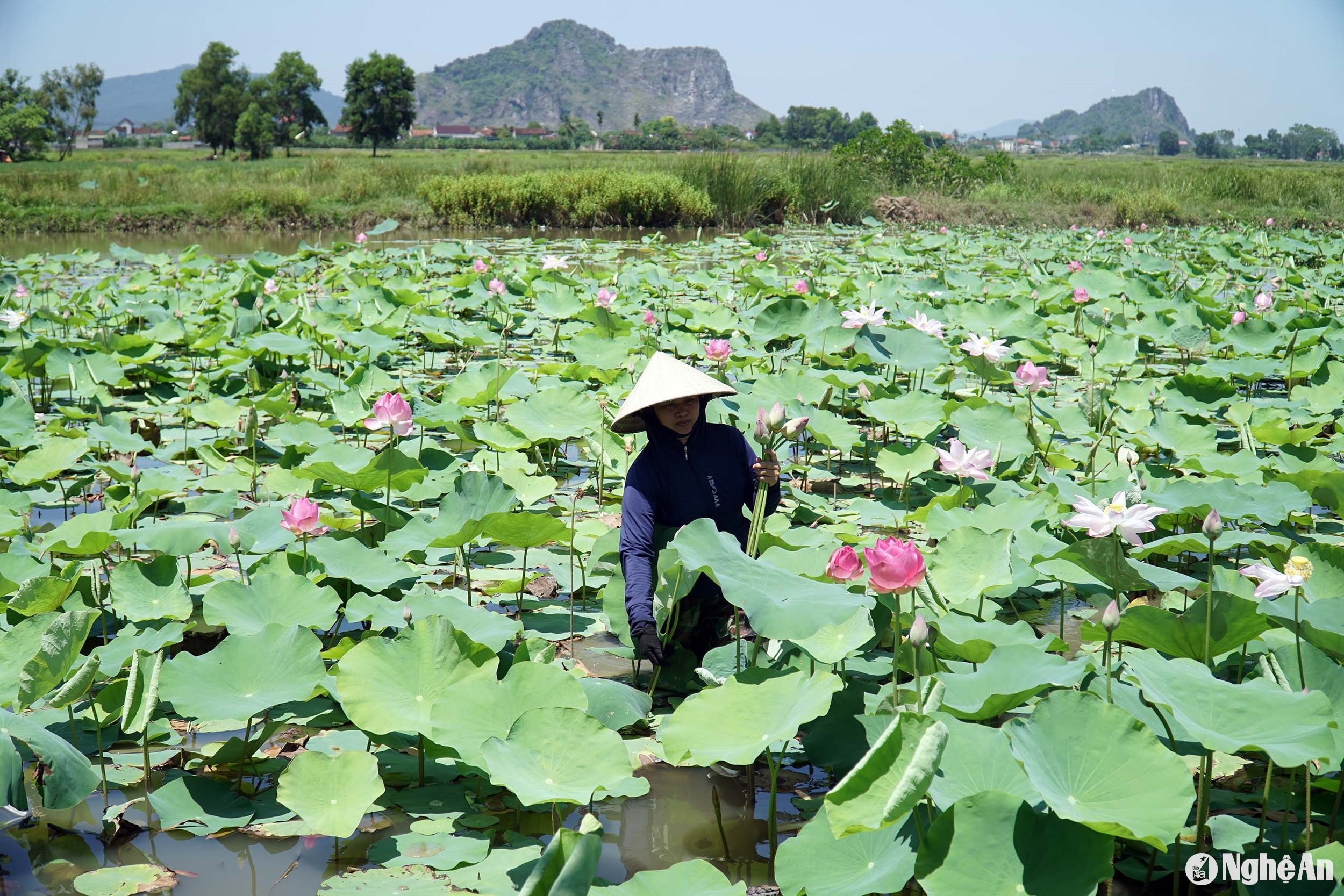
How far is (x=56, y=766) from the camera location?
1575mm

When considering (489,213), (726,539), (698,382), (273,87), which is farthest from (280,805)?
(273,87)

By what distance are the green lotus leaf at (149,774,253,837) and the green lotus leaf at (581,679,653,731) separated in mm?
648

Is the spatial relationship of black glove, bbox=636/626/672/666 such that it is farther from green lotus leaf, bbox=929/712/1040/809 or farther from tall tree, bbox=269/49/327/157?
tall tree, bbox=269/49/327/157

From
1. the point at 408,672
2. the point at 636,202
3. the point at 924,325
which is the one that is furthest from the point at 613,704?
the point at 636,202

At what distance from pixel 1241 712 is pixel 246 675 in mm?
1718

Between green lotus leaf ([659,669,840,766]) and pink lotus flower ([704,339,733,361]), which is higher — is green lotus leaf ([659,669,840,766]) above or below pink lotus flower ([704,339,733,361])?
below

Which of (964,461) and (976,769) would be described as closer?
(976,769)

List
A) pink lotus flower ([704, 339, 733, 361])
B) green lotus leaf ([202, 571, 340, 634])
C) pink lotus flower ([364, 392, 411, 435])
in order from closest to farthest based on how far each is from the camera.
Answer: green lotus leaf ([202, 571, 340, 634]) → pink lotus flower ([364, 392, 411, 435]) → pink lotus flower ([704, 339, 733, 361])

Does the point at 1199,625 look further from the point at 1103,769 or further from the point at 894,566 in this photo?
the point at 894,566

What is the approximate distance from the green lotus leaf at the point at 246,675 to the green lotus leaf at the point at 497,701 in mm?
304

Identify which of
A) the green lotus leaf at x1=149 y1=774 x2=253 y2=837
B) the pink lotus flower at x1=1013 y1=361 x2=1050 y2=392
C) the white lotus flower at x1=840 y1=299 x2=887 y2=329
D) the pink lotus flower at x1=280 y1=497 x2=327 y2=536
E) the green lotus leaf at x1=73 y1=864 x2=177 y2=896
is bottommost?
the green lotus leaf at x1=73 y1=864 x2=177 y2=896

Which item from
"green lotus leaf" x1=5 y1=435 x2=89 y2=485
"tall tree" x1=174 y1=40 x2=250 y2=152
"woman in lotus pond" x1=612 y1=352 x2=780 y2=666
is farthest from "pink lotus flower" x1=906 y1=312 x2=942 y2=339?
"tall tree" x1=174 y1=40 x2=250 y2=152

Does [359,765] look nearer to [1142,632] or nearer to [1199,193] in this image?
[1142,632]

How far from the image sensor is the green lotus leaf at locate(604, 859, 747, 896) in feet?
4.47
